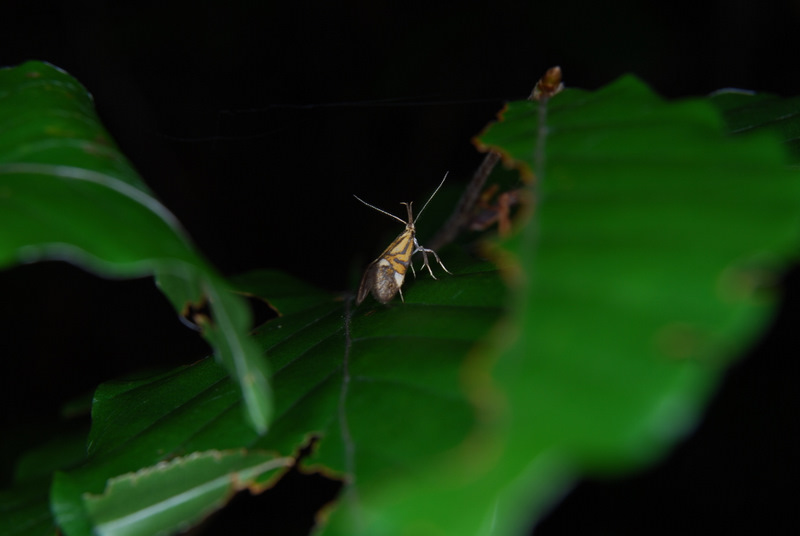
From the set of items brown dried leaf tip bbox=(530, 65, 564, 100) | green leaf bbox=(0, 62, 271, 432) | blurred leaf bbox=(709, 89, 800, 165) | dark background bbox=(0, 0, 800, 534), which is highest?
green leaf bbox=(0, 62, 271, 432)

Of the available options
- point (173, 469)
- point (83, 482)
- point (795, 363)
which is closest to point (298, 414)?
point (173, 469)

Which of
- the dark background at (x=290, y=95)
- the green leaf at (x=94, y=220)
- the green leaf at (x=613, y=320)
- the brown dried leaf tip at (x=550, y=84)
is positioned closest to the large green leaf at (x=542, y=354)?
the green leaf at (x=613, y=320)

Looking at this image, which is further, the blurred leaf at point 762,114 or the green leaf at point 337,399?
the blurred leaf at point 762,114

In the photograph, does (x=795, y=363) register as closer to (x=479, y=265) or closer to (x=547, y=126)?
(x=479, y=265)

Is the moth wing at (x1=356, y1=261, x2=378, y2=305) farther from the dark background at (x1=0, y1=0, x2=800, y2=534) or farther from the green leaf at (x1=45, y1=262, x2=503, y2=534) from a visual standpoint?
the dark background at (x1=0, y1=0, x2=800, y2=534)

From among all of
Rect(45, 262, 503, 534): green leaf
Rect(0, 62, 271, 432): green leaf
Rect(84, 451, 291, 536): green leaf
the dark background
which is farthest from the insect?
the dark background

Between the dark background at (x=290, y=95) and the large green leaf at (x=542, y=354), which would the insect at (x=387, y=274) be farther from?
the dark background at (x=290, y=95)
